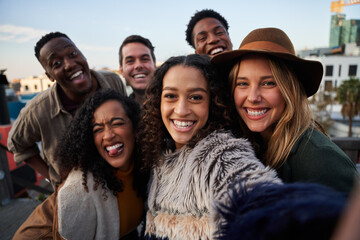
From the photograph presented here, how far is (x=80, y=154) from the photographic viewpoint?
1.85 m

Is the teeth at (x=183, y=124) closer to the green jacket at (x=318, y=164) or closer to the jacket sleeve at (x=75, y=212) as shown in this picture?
the green jacket at (x=318, y=164)

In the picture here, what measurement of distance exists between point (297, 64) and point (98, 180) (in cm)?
180

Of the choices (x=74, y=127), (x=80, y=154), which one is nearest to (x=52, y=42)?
(x=74, y=127)

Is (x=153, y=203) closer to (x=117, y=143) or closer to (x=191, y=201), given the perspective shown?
(x=191, y=201)

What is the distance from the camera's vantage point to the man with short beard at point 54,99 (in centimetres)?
272

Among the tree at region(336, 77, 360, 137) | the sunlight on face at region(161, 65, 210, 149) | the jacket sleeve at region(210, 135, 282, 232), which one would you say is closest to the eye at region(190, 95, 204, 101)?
the sunlight on face at region(161, 65, 210, 149)

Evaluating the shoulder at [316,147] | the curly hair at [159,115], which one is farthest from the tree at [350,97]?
the curly hair at [159,115]

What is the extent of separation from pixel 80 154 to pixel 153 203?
29.6 inches

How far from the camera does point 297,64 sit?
1685 millimetres

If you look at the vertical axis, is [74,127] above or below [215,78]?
below

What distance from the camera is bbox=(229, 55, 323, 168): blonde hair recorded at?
1605mm

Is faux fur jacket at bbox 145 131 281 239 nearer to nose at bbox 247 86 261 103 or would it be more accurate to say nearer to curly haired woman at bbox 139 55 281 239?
curly haired woman at bbox 139 55 281 239

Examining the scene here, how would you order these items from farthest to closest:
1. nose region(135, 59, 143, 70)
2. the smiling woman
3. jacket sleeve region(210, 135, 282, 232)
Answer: nose region(135, 59, 143, 70)
the smiling woman
jacket sleeve region(210, 135, 282, 232)

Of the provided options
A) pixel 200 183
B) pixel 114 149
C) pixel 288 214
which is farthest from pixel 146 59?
pixel 288 214
